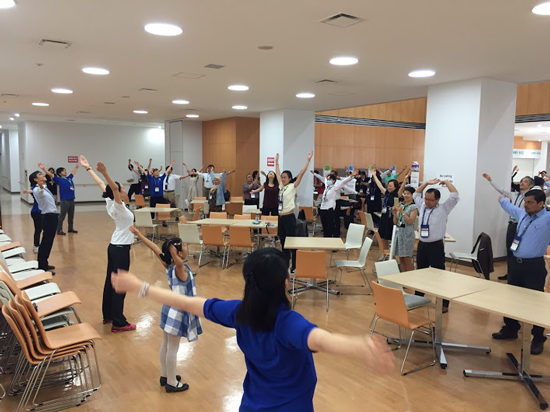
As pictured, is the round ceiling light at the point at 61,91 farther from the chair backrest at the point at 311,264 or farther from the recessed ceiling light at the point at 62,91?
the chair backrest at the point at 311,264

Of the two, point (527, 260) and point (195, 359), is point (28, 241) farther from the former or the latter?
point (527, 260)

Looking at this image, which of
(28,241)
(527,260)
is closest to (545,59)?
(527,260)

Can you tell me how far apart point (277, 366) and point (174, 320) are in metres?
2.16

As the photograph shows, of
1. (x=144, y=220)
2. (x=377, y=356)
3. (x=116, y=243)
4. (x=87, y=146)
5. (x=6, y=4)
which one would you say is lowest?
(x=144, y=220)

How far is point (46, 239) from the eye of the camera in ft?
24.8

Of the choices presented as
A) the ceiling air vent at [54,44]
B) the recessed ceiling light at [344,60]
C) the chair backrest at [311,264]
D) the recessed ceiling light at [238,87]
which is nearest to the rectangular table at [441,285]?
the chair backrest at [311,264]

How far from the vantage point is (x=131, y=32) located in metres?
5.21

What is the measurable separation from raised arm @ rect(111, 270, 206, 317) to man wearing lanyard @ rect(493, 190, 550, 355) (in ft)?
13.0

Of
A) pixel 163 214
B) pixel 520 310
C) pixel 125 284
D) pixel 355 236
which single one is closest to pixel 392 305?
pixel 520 310

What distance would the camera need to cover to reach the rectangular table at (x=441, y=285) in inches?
160

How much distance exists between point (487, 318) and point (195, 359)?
3.96 metres

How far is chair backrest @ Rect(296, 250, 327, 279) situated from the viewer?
5.96 metres

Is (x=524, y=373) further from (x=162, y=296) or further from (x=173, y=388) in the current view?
(x=162, y=296)

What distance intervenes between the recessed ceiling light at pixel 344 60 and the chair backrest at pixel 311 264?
115 inches
